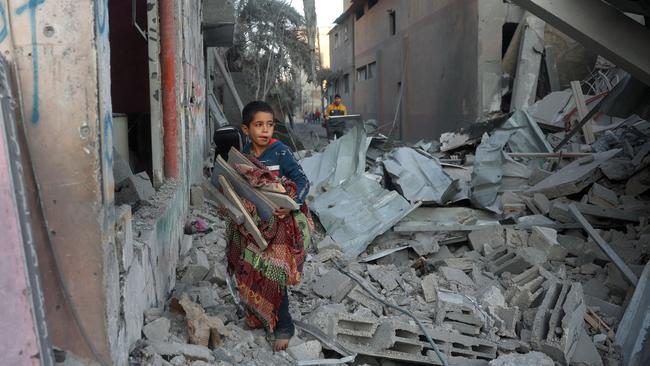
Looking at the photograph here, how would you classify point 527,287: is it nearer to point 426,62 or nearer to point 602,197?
point 602,197

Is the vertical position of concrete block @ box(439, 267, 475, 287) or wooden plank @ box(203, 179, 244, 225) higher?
wooden plank @ box(203, 179, 244, 225)

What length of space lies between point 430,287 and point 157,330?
2.50 m

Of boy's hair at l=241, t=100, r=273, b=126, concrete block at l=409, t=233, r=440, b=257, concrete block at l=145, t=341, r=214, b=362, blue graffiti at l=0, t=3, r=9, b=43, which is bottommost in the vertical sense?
concrete block at l=409, t=233, r=440, b=257

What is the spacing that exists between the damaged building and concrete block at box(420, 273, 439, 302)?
17 millimetres

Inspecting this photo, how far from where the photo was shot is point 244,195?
281cm

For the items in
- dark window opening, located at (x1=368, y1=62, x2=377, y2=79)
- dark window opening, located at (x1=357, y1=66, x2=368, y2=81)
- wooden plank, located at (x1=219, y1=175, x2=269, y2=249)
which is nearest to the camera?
wooden plank, located at (x1=219, y1=175, x2=269, y2=249)

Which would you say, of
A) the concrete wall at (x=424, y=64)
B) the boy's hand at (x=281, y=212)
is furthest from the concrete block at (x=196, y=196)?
the concrete wall at (x=424, y=64)

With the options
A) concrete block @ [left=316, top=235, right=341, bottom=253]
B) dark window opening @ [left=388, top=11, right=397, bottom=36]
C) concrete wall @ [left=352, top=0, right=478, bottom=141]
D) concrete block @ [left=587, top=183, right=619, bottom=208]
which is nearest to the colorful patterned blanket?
concrete block @ [left=316, top=235, right=341, bottom=253]

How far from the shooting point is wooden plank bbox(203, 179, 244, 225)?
2754 millimetres

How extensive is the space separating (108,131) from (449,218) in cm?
477

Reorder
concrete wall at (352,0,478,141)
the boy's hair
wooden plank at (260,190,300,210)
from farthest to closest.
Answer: concrete wall at (352,0,478,141), the boy's hair, wooden plank at (260,190,300,210)

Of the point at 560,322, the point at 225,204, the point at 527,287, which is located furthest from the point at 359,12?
the point at 225,204

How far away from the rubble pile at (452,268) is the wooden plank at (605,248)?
15mm

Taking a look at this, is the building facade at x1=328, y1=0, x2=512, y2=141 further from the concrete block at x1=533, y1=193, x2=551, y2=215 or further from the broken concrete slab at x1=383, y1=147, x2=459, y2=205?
the concrete block at x1=533, y1=193, x2=551, y2=215
